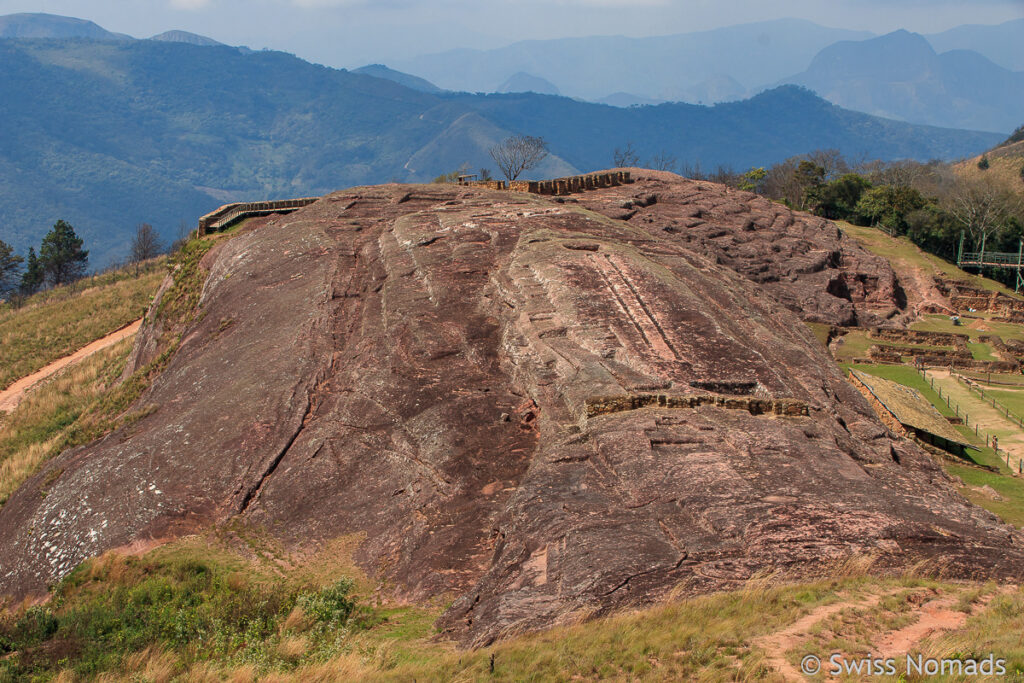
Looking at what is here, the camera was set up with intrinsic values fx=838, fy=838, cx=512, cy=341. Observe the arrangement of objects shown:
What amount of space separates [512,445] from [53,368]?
107 feet

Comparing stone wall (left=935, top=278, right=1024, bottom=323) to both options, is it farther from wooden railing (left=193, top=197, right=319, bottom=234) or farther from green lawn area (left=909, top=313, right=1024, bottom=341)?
wooden railing (left=193, top=197, right=319, bottom=234)

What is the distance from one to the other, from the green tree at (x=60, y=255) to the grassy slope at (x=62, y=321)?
92.3 feet

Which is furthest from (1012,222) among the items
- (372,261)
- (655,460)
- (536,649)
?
(536,649)

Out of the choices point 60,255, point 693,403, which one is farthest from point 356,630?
point 60,255

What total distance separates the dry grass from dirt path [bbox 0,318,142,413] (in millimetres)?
1408

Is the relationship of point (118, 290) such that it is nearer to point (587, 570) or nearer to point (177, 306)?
point (177, 306)

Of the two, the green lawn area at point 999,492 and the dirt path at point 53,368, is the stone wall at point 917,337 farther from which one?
the dirt path at point 53,368

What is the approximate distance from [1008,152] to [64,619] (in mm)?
165975

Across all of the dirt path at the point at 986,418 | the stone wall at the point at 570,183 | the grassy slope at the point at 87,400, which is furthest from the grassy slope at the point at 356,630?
the stone wall at the point at 570,183

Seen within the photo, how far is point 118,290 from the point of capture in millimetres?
55125

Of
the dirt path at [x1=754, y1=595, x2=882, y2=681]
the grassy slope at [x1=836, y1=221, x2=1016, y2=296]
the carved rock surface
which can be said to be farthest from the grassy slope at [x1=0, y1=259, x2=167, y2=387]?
the grassy slope at [x1=836, y1=221, x2=1016, y2=296]

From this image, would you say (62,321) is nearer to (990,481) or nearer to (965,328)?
(990,481)

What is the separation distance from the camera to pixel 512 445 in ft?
57.1

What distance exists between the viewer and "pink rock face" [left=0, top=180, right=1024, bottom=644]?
1273cm
